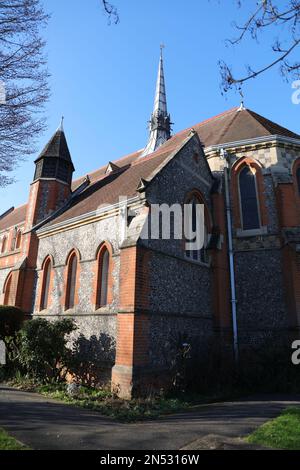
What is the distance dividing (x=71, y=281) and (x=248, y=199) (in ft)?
27.4

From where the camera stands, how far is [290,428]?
554cm

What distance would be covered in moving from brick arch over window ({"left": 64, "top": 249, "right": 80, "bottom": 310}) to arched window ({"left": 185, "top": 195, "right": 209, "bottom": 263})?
4433mm

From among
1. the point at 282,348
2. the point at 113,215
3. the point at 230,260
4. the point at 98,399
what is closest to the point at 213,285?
the point at 230,260

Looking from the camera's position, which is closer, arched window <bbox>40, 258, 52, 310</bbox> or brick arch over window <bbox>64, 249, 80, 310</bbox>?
brick arch over window <bbox>64, 249, 80, 310</bbox>

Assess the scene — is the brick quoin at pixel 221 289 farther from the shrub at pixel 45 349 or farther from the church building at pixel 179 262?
the shrub at pixel 45 349

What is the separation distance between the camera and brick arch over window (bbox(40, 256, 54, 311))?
1451 cm

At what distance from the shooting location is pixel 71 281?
43.6 feet

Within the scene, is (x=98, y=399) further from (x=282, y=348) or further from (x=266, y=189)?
(x=266, y=189)

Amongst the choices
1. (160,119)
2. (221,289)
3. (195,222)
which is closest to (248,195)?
(195,222)

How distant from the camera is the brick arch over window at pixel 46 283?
571 inches

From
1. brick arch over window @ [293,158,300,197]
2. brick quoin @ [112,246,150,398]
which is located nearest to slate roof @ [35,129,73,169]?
brick quoin @ [112,246,150,398]

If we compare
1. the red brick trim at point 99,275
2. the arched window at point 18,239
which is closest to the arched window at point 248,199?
the red brick trim at point 99,275

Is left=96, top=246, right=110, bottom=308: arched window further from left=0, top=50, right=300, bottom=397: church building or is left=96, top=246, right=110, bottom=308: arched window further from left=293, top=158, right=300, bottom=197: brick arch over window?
left=293, top=158, right=300, bottom=197: brick arch over window

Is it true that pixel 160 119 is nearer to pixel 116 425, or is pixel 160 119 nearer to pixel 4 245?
pixel 4 245
